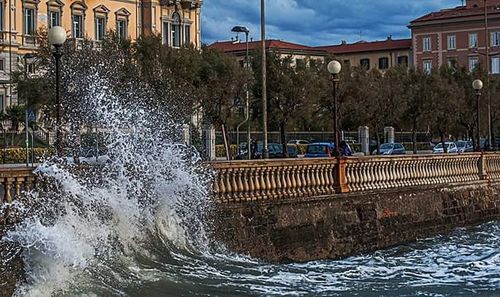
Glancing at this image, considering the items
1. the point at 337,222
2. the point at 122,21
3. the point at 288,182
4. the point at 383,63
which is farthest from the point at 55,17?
the point at 383,63

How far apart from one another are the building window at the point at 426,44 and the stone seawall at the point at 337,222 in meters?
78.6

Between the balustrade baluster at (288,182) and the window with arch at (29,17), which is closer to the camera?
the balustrade baluster at (288,182)

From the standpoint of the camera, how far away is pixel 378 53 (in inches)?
4523

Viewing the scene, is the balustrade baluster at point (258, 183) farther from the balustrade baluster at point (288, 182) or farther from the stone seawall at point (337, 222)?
the balustrade baluster at point (288, 182)

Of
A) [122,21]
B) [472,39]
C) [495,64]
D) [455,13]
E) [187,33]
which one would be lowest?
[495,64]

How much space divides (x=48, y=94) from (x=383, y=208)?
2456cm

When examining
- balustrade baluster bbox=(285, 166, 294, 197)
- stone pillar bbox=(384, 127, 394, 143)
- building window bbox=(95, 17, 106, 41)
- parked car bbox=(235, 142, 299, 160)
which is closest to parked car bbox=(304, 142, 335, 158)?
parked car bbox=(235, 142, 299, 160)

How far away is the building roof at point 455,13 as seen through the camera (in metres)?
98.9

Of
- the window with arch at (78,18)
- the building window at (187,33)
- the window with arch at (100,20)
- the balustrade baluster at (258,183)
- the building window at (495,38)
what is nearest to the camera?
the balustrade baluster at (258,183)

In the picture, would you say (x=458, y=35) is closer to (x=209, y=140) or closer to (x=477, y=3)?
(x=477, y=3)

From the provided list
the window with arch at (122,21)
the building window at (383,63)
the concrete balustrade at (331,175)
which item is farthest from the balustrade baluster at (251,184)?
the building window at (383,63)

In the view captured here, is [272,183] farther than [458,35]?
No

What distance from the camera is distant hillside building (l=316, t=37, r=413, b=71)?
366 ft

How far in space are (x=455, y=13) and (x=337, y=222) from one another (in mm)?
85634
